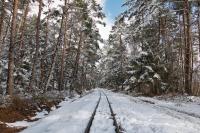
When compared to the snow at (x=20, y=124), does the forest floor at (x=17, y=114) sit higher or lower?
higher

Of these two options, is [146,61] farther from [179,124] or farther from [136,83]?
[179,124]

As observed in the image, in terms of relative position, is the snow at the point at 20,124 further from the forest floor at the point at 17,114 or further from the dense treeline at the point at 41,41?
the dense treeline at the point at 41,41

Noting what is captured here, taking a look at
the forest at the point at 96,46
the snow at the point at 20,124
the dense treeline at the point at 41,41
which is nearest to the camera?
the snow at the point at 20,124

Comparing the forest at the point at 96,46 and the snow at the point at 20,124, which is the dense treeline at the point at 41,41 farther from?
the snow at the point at 20,124

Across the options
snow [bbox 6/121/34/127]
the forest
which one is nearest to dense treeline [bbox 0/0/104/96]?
the forest

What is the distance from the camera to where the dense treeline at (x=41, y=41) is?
88.9 ft

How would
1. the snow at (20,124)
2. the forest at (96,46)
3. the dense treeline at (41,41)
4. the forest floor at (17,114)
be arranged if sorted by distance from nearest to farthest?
the forest floor at (17,114)
the snow at (20,124)
the forest at (96,46)
the dense treeline at (41,41)

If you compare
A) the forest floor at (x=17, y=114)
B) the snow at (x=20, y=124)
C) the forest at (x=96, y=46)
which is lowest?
the snow at (x=20, y=124)

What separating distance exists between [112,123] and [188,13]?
18105mm

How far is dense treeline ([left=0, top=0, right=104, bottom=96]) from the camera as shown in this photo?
2711 cm

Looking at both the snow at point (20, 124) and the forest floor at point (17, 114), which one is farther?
the snow at point (20, 124)

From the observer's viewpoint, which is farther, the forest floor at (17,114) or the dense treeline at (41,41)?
the dense treeline at (41,41)

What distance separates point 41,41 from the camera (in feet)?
167

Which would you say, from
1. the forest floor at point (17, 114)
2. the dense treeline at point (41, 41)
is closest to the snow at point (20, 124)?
the forest floor at point (17, 114)
